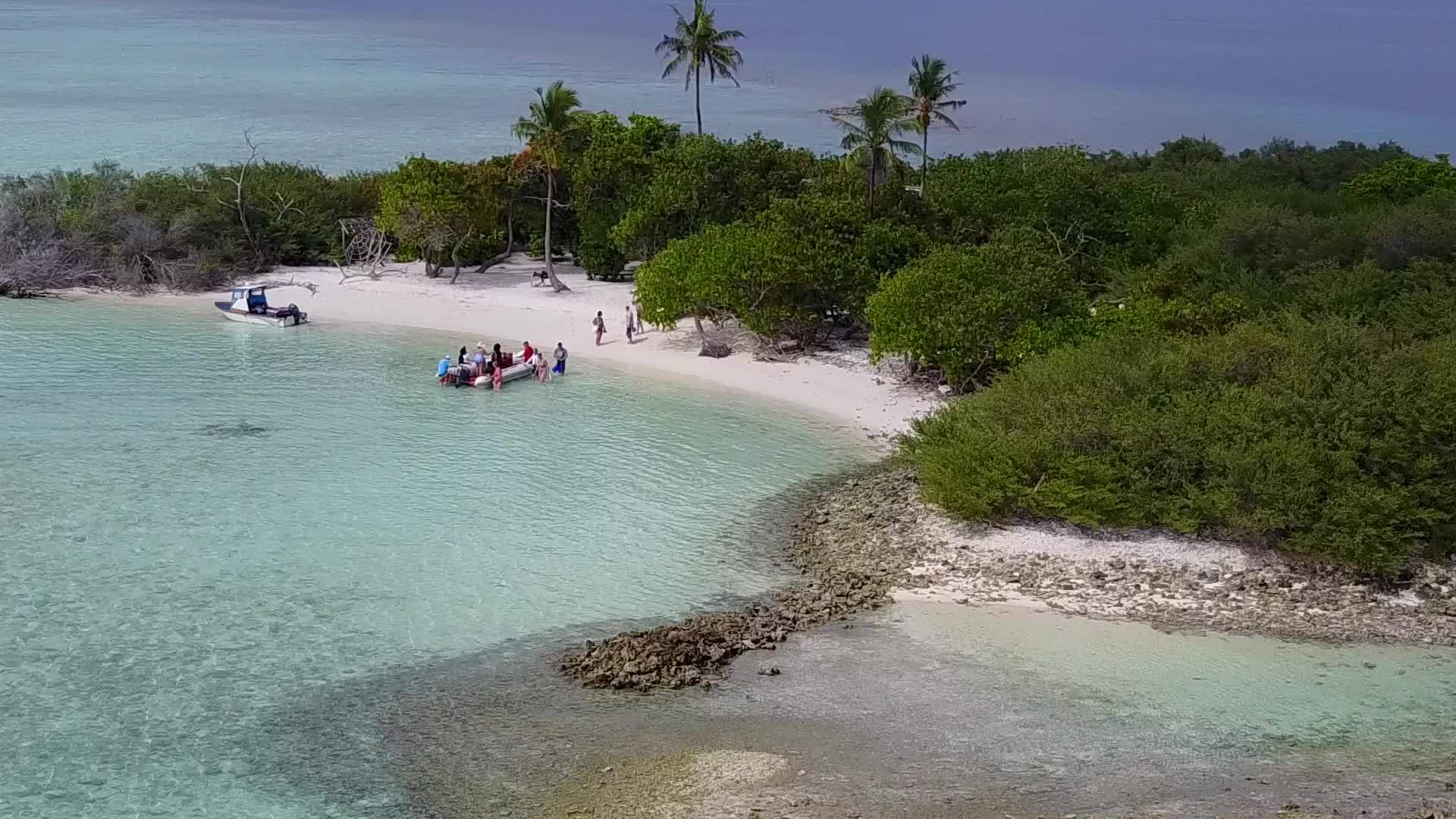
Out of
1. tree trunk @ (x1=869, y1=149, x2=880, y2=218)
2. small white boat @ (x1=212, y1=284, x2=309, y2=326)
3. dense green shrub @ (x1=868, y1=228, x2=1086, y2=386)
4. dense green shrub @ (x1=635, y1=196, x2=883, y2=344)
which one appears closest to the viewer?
dense green shrub @ (x1=868, y1=228, x2=1086, y2=386)

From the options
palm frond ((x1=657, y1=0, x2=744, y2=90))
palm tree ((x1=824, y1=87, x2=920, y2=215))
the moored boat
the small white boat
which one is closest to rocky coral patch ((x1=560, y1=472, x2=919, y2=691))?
the moored boat

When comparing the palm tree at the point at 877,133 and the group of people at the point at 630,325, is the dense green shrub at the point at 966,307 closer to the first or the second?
the palm tree at the point at 877,133

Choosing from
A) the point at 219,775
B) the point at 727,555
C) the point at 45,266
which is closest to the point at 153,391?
the point at 45,266

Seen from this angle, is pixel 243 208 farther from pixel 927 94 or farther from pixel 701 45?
pixel 927 94

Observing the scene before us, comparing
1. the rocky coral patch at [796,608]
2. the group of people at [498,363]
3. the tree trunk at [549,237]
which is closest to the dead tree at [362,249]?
the tree trunk at [549,237]

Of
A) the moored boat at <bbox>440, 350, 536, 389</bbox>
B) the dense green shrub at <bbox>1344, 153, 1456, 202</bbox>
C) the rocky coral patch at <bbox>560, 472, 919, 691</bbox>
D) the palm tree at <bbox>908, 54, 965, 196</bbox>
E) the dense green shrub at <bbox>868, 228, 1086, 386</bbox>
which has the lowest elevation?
the rocky coral patch at <bbox>560, 472, 919, 691</bbox>

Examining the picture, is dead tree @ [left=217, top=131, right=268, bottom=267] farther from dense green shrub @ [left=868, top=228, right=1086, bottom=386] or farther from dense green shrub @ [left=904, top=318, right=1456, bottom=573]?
dense green shrub @ [left=904, top=318, right=1456, bottom=573]

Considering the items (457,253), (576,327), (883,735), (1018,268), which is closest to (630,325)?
(576,327)
